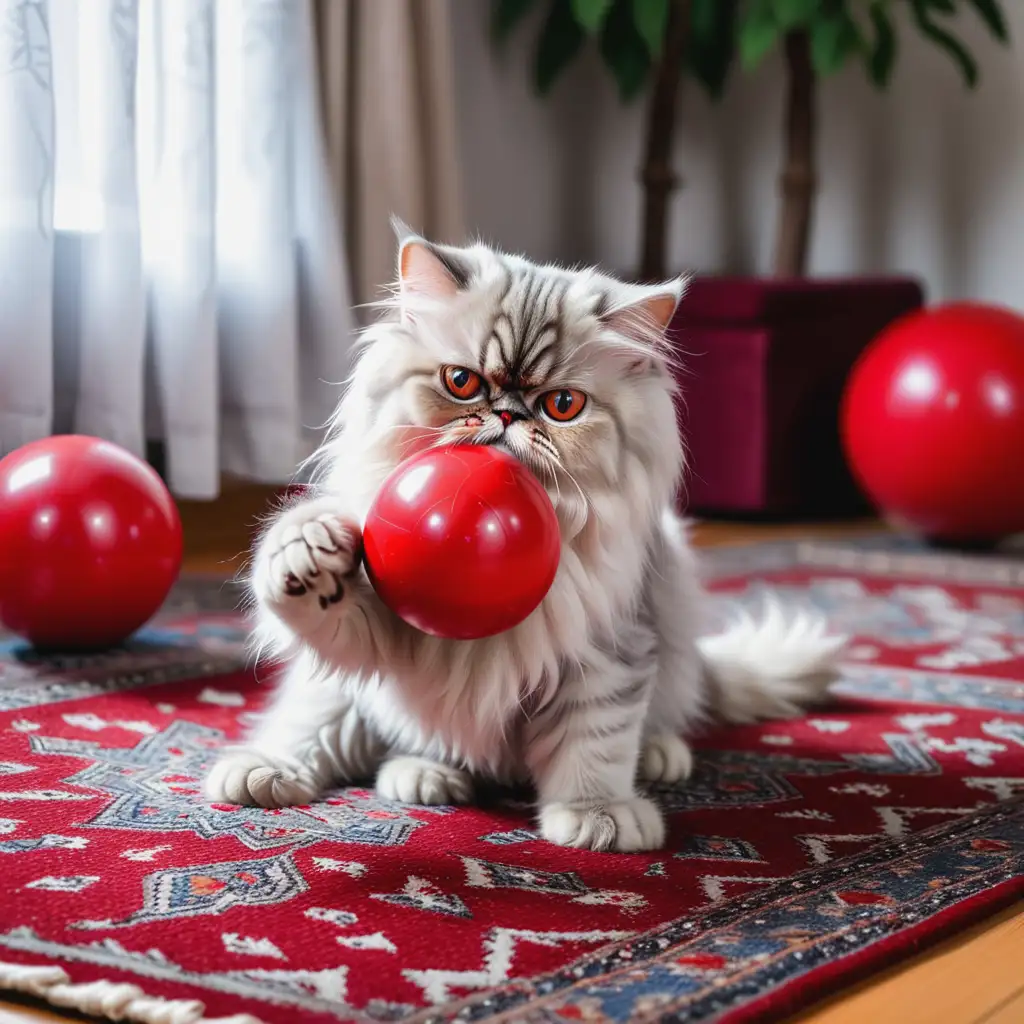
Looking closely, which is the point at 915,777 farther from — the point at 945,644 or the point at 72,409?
the point at 72,409

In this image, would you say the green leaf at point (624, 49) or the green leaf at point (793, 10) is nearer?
the green leaf at point (793, 10)

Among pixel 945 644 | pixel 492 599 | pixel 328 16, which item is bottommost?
pixel 945 644

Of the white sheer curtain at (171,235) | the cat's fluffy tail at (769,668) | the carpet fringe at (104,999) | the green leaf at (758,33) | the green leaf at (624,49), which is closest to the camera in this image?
the carpet fringe at (104,999)

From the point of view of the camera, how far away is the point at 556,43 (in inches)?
170

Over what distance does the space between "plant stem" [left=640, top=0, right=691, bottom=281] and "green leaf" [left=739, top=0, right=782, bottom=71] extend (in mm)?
198

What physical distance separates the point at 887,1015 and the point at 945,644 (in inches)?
60.4

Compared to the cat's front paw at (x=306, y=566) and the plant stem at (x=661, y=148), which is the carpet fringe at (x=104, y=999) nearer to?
the cat's front paw at (x=306, y=566)

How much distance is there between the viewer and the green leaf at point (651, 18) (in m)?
3.94

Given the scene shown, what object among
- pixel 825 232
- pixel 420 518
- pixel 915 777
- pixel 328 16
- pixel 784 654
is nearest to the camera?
pixel 420 518

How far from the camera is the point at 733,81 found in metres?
4.68

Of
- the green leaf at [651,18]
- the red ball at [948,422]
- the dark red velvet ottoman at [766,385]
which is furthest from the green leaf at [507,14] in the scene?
the red ball at [948,422]

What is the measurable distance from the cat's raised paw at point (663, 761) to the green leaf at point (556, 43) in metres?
3.18

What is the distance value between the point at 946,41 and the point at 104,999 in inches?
151

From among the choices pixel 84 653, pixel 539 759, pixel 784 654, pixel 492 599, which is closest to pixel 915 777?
pixel 784 654
